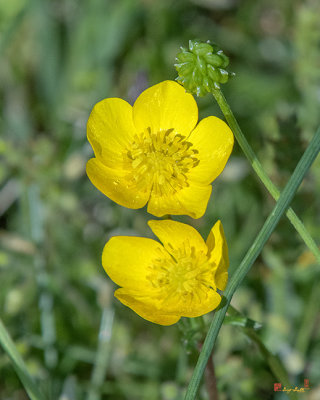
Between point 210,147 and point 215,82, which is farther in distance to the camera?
point 210,147

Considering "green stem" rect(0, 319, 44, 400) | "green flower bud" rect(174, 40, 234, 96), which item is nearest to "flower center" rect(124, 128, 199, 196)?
"green flower bud" rect(174, 40, 234, 96)

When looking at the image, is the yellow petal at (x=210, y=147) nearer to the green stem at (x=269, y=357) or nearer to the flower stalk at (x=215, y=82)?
the flower stalk at (x=215, y=82)

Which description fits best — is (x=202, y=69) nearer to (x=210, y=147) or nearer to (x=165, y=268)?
(x=210, y=147)

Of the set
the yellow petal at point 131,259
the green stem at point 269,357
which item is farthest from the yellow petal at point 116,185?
the green stem at point 269,357

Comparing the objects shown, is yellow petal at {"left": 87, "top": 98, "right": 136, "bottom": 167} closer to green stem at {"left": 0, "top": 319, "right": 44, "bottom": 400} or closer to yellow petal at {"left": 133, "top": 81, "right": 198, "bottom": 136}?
yellow petal at {"left": 133, "top": 81, "right": 198, "bottom": 136}

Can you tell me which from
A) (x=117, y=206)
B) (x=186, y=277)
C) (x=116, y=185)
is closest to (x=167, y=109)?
(x=116, y=185)
